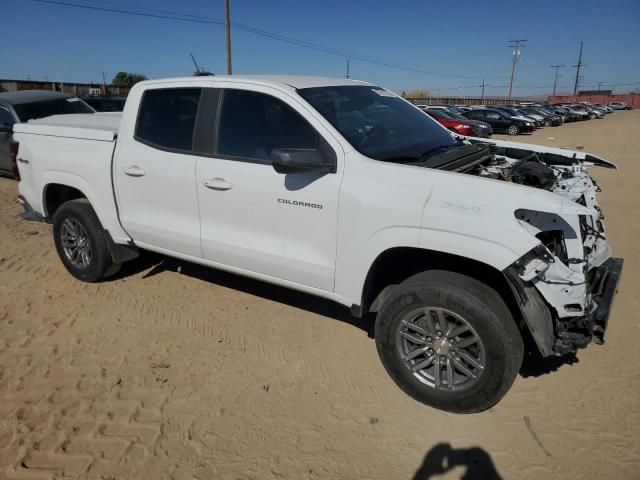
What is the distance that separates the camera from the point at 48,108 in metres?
9.28

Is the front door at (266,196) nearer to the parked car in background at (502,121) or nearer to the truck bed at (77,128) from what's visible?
the truck bed at (77,128)

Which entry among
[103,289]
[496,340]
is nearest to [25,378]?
[103,289]

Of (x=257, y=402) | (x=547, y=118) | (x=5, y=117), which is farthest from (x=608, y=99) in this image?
(x=257, y=402)

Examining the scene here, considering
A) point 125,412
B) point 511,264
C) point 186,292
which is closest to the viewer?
point 511,264

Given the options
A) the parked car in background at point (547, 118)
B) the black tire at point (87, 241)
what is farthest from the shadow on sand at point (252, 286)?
the parked car in background at point (547, 118)

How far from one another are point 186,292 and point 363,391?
2.27 metres

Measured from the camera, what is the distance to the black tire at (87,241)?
456 cm

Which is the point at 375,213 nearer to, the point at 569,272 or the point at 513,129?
the point at 569,272

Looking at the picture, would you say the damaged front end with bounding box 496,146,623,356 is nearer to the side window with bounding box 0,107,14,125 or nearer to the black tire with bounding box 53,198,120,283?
the black tire with bounding box 53,198,120,283

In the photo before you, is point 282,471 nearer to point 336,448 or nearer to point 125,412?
point 336,448

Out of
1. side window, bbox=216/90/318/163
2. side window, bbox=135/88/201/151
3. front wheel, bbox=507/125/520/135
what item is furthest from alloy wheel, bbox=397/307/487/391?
front wheel, bbox=507/125/520/135

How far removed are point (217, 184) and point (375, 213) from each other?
129 centimetres

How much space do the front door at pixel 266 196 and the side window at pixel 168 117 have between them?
0.99 ft

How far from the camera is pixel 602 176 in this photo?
34.8 feet
